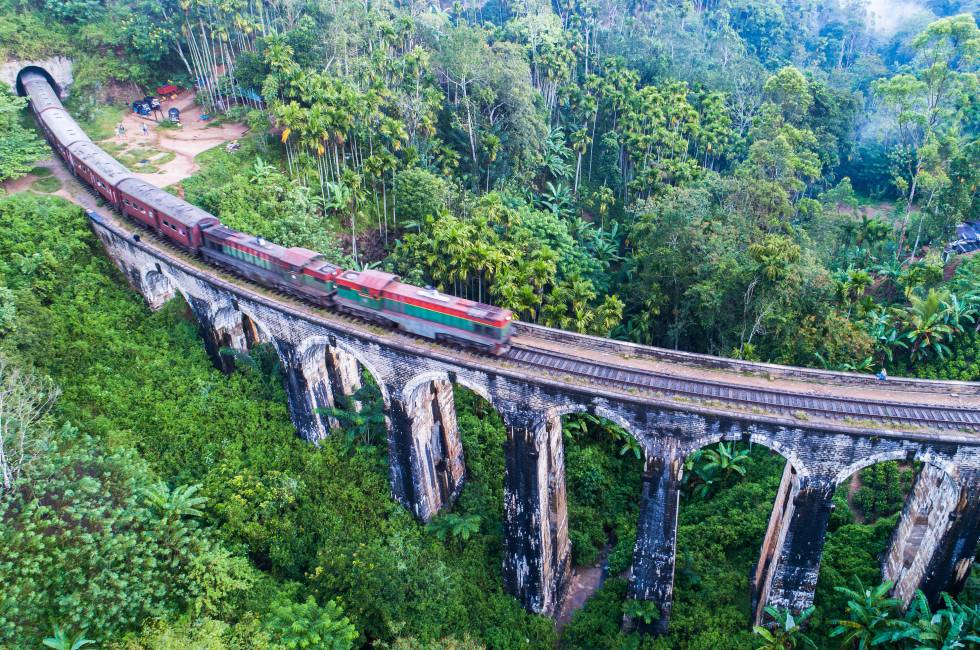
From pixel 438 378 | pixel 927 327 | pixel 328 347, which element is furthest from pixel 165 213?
pixel 927 327

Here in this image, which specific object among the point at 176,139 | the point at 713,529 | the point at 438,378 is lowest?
the point at 713,529

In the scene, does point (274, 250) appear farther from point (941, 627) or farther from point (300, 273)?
point (941, 627)

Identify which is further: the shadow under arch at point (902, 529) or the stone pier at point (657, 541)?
the stone pier at point (657, 541)

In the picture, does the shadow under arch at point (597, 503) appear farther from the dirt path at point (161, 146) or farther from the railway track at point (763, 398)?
the dirt path at point (161, 146)

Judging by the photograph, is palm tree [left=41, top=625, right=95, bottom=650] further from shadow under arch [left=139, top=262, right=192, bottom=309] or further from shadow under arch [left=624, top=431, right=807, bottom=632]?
shadow under arch [left=624, top=431, right=807, bottom=632]

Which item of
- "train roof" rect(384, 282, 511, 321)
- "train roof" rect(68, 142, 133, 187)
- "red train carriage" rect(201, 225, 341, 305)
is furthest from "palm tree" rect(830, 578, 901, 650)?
"train roof" rect(68, 142, 133, 187)

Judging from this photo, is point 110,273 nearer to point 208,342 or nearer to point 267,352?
point 208,342

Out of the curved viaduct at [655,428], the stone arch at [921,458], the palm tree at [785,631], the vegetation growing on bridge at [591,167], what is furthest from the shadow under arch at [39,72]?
the stone arch at [921,458]
